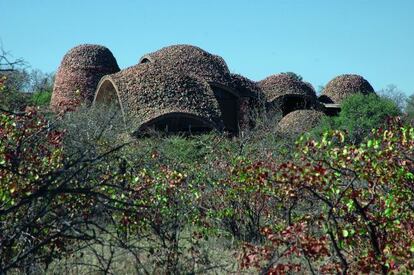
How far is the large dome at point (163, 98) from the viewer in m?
27.0

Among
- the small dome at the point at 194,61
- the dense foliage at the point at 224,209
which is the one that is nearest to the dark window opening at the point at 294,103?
the small dome at the point at 194,61

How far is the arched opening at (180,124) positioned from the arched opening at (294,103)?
8.19 m

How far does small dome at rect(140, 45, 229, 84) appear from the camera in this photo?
33094 mm

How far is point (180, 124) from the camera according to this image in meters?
28.3

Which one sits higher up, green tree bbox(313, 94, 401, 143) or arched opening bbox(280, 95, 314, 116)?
arched opening bbox(280, 95, 314, 116)

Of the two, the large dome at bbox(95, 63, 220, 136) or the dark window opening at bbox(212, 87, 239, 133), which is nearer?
the large dome at bbox(95, 63, 220, 136)

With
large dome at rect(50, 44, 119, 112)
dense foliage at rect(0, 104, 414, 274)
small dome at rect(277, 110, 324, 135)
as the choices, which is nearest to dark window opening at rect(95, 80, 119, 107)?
large dome at rect(50, 44, 119, 112)

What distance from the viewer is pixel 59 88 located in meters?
36.4

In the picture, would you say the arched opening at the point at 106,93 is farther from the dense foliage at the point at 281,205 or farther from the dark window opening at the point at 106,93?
the dense foliage at the point at 281,205

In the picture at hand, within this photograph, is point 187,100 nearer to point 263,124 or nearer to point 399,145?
point 263,124

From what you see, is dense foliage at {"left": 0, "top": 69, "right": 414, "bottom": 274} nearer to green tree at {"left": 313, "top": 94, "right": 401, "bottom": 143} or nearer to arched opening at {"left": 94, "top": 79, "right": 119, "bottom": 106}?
green tree at {"left": 313, "top": 94, "right": 401, "bottom": 143}

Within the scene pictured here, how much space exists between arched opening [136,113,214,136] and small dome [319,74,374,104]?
13442 millimetres

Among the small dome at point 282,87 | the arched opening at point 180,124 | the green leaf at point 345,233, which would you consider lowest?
the green leaf at point 345,233

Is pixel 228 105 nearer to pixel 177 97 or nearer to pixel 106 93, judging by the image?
pixel 106 93
